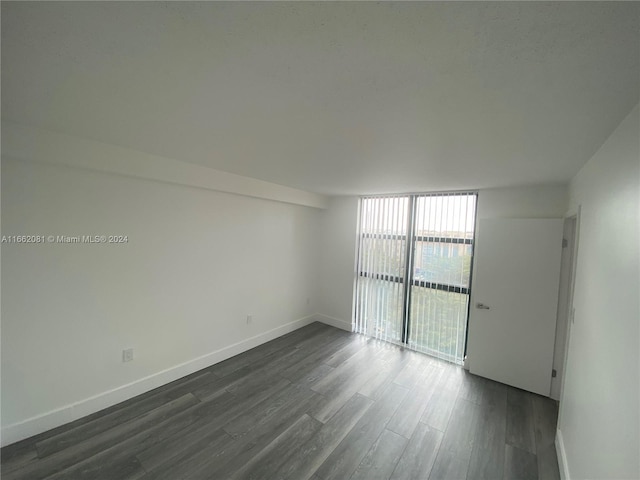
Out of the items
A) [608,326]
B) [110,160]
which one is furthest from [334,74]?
[110,160]

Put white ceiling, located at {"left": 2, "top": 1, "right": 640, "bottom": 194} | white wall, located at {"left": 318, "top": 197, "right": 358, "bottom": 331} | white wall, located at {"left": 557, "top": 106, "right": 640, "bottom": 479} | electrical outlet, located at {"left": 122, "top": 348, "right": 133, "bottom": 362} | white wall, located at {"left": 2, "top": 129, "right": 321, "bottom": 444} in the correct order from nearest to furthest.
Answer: white ceiling, located at {"left": 2, "top": 1, "right": 640, "bottom": 194} < white wall, located at {"left": 557, "top": 106, "right": 640, "bottom": 479} < white wall, located at {"left": 2, "top": 129, "right": 321, "bottom": 444} < electrical outlet, located at {"left": 122, "top": 348, "right": 133, "bottom": 362} < white wall, located at {"left": 318, "top": 197, "right": 358, "bottom": 331}

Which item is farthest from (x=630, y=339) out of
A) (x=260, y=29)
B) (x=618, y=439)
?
(x=260, y=29)

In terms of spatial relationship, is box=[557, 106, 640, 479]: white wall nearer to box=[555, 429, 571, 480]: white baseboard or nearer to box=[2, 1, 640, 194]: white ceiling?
box=[555, 429, 571, 480]: white baseboard

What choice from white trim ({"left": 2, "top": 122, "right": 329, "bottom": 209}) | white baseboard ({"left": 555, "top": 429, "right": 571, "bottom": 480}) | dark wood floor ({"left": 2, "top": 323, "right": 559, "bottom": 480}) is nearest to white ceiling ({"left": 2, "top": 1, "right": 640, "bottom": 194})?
white trim ({"left": 2, "top": 122, "right": 329, "bottom": 209})

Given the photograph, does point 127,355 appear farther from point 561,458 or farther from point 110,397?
point 561,458

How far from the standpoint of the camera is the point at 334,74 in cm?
105

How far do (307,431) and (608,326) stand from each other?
228cm

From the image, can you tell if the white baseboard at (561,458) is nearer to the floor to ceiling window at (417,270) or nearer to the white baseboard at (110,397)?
the floor to ceiling window at (417,270)

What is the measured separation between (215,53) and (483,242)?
3469 millimetres

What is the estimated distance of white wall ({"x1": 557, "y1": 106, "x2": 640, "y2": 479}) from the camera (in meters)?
1.07

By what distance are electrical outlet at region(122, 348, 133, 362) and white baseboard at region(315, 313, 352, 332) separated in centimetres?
310

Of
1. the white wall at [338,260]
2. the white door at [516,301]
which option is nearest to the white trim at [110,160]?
the white wall at [338,260]

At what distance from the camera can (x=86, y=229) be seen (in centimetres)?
224

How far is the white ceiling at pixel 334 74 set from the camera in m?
0.78
